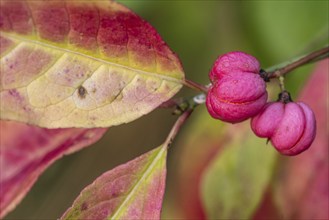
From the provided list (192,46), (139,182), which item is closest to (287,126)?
(139,182)

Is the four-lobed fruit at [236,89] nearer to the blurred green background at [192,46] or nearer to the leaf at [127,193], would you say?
the leaf at [127,193]

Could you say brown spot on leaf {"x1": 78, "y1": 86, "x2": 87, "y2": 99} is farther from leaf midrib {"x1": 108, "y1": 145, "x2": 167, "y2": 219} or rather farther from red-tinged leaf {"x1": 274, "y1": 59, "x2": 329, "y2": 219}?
red-tinged leaf {"x1": 274, "y1": 59, "x2": 329, "y2": 219}

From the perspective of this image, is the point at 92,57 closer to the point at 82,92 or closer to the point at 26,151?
the point at 82,92

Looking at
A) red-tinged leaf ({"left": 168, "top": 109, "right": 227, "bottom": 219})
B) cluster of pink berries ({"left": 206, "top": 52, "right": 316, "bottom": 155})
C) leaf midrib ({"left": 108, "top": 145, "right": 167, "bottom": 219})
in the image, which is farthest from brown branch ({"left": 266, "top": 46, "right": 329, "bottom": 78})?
red-tinged leaf ({"left": 168, "top": 109, "right": 227, "bottom": 219})

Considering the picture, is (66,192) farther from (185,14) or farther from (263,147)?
(263,147)

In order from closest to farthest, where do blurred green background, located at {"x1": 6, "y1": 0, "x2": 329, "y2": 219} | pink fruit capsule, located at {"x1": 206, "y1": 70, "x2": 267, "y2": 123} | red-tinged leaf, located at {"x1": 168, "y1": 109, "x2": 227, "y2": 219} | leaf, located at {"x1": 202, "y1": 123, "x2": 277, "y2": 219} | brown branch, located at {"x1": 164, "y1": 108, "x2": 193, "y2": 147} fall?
pink fruit capsule, located at {"x1": 206, "y1": 70, "x2": 267, "y2": 123} < brown branch, located at {"x1": 164, "y1": 108, "x2": 193, "y2": 147} < leaf, located at {"x1": 202, "y1": 123, "x2": 277, "y2": 219} < red-tinged leaf, located at {"x1": 168, "y1": 109, "x2": 227, "y2": 219} < blurred green background, located at {"x1": 6, "y1": 0, "x2": 329, "y2": 219}
